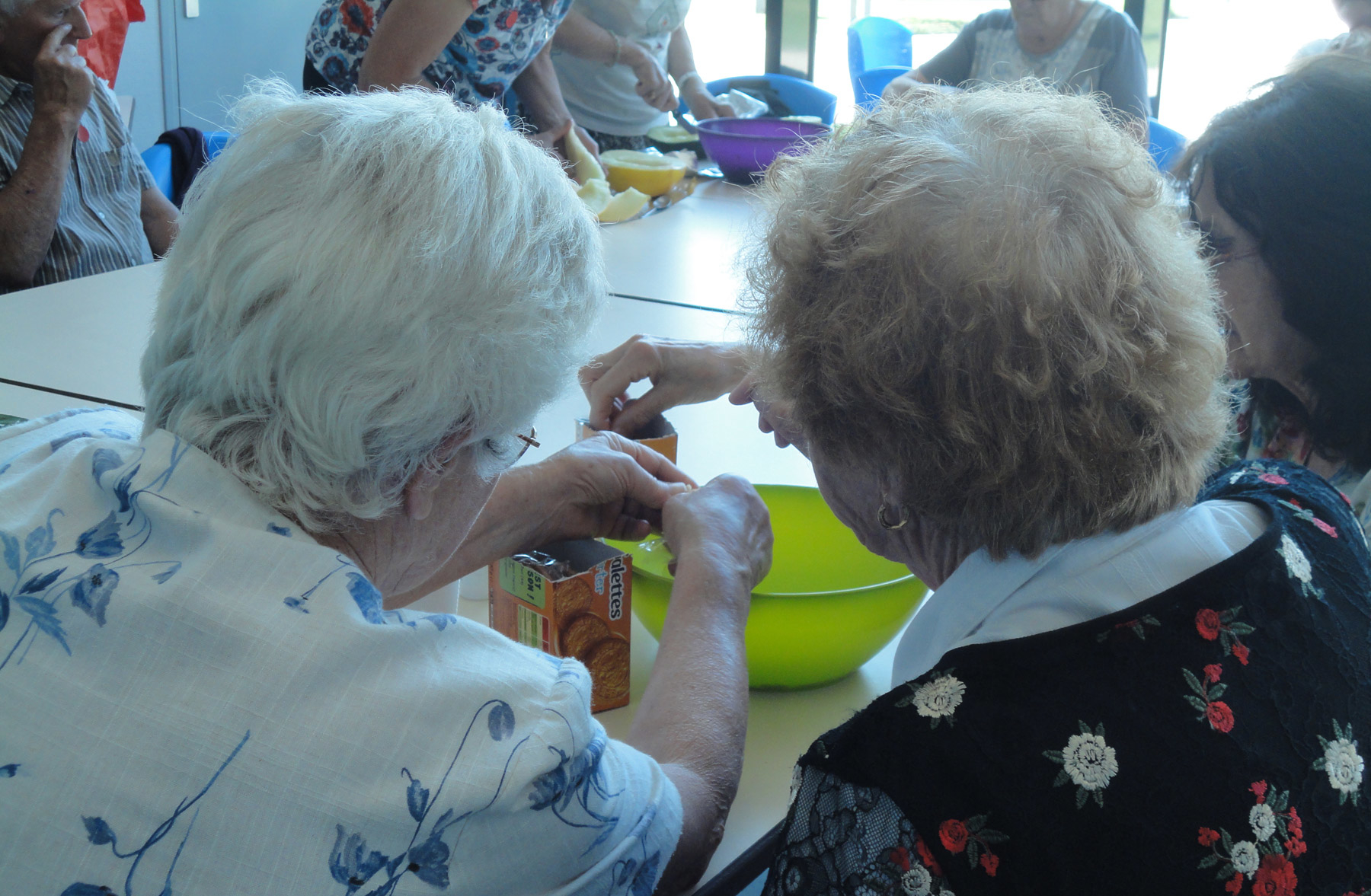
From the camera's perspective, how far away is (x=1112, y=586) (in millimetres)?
743

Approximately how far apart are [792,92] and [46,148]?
8.63 ft

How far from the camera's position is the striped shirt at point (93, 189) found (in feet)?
7.06

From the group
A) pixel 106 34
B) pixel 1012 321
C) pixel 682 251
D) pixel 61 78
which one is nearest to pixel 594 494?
pixel 1012 321

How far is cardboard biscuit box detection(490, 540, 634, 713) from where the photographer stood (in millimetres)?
918

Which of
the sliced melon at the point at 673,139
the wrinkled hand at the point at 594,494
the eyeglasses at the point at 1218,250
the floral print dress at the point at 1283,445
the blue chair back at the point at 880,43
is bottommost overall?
the blue chair back at the point at 880,43

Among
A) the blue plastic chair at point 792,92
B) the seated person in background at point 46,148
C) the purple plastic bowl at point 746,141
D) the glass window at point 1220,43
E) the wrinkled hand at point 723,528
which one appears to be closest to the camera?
the wrinkled hand at point 723,528

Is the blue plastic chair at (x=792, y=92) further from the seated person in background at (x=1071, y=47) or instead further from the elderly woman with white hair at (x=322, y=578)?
the elderly woman with white hair at (x=322, y=578)

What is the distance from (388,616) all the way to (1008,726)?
17.2 inches

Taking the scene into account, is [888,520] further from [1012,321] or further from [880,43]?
[880,43]

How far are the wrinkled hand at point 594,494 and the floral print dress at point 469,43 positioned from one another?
4.97 ft

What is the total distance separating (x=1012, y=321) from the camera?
0.71 metres

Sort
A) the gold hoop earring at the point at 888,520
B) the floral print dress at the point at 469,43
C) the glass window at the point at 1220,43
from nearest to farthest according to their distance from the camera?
1. the gold hoop earring at the point at 888,520
2. the floral print dress at the point at 469,43
3. the glass window at the point at 1220,43

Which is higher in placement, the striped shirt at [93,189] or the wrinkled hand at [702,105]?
the striped shirt at [93,189]

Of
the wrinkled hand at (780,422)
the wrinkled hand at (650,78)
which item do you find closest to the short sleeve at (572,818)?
the wrinkled hand at (780,422)
